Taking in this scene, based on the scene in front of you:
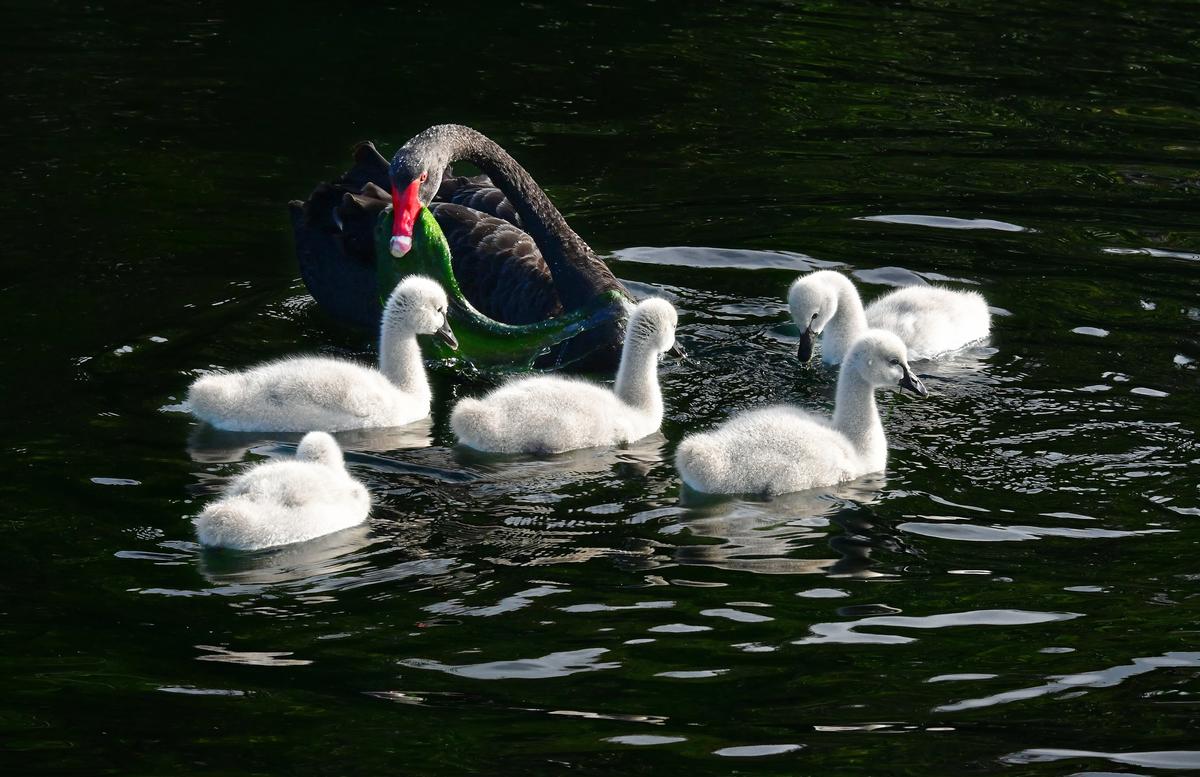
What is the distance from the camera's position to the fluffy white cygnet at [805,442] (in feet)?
22.2

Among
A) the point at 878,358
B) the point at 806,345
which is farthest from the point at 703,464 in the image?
the point at 806,345

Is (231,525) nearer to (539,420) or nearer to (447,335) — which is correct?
(539,420)

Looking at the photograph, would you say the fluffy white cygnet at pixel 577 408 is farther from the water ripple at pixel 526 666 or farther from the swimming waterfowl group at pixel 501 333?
the water ripple at pixel 526 666

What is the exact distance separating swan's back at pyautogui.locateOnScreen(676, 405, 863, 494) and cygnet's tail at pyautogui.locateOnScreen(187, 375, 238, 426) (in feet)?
6.52

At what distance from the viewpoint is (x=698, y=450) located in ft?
22.1

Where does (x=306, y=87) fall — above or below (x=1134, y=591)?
above

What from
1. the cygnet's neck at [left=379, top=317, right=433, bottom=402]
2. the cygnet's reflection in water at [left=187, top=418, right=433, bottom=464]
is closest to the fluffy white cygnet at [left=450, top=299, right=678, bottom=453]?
the cygnet's reflection in water at [left=187, top=418, right=433, bottom=464]

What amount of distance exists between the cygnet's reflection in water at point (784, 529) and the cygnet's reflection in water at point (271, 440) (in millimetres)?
1361

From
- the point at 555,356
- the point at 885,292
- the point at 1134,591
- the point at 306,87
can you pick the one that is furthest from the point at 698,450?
the point at 306,87

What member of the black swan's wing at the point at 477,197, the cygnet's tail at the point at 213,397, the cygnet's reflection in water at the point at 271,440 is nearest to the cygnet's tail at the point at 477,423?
the cygnet's reflection in water at the point at 271,440

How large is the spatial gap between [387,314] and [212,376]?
82 cm

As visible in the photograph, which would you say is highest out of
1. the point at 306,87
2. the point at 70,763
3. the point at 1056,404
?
the point at 306,87

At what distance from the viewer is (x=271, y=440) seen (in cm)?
770

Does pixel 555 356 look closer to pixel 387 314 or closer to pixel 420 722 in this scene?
pixel 387 314
